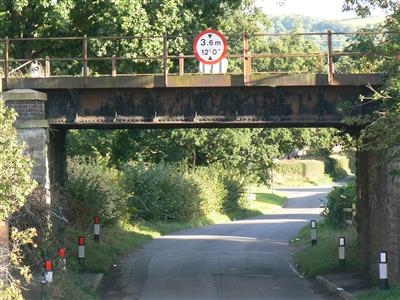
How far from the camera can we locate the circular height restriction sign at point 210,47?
2027 cm

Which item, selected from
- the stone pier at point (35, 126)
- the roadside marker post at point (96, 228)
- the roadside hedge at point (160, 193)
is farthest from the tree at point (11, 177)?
the roadside hedge at point (160, 193)

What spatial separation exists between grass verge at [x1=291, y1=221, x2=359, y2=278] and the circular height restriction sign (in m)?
6.72

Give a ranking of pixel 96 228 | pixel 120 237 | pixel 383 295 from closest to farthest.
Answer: pixel 383 295
pixel 96 228
pixel 120 237

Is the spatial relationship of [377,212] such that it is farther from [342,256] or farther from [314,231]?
[314,231]

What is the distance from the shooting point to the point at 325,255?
80.9ft

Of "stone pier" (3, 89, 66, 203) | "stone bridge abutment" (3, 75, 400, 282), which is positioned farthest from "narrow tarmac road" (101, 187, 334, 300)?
"stone pier" (3, 89, 66, 203)

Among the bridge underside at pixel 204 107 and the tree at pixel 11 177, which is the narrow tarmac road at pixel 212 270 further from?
the tree at pixel 11 177

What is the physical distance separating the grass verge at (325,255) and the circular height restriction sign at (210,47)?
264 inches

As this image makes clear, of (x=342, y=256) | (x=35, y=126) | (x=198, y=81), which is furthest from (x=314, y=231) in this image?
(x=35, y=126)

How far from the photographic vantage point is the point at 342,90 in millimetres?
20000

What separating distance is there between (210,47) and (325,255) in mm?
7994

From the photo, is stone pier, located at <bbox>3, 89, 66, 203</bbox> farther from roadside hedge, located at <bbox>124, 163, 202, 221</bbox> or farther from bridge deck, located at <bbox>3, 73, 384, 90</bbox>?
roadside hedge, located at <bbox>124, 163, 202, 221</bbox>

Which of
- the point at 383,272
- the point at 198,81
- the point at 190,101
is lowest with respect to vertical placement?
the point at 383,272

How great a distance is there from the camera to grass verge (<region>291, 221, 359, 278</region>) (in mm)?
22656
